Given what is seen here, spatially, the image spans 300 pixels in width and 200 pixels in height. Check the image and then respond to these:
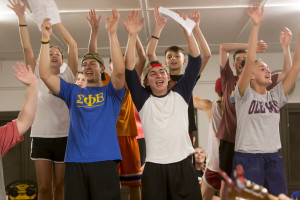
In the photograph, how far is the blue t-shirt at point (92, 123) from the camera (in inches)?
96.2

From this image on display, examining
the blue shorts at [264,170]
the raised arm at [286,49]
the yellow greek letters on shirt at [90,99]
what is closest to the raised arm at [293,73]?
the raised arm at [286,49]

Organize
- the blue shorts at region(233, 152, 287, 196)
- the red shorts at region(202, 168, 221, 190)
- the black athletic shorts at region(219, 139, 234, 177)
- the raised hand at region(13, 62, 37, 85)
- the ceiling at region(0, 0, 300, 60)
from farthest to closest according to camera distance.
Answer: the ceiling at region(0, 0, 300, 60), the red shorts at region(202, 168, 221, 190), the black athletic shorts at region(219, 139, 234, 177), the blue shorts at region(233, 152, 287, 196), the raised hand at region(13, 62, 37, 85)

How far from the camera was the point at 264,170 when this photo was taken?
266 cm

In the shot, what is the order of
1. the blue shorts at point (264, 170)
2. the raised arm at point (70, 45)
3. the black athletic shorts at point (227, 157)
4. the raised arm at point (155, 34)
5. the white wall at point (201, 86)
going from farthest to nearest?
the white wall at point (201, 86) < the raised arm at point (70, 45) < the black athletic shorts at point (227, 157) < the raised arm at point (155, 34) < the blue shorts at point (264, 170)

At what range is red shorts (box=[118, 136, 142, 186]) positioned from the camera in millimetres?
3141

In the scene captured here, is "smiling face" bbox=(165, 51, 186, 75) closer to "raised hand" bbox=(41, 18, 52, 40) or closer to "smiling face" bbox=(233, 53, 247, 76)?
"smiling face" bbox=(233, 53, 247, 76)

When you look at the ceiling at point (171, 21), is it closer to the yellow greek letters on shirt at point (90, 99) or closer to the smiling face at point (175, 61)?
the smiling face at point (175, 61)

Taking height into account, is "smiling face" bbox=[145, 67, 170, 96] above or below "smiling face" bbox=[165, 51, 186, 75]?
below

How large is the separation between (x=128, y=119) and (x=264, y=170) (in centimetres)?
122

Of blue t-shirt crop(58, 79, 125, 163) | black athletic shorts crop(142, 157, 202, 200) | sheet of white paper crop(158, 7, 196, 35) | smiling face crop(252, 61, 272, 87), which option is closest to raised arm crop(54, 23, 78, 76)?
blue t-shirt crop(58, 79, 125, 163)

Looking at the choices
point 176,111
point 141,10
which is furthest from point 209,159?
point 141,10

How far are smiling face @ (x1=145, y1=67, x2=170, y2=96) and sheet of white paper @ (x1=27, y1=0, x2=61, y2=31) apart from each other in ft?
2.75

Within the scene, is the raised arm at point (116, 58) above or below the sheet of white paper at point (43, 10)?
below

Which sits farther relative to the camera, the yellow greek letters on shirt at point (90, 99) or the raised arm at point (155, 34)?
the raised arm at point (155, 34)
